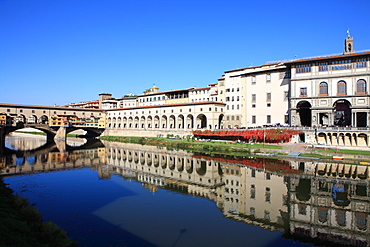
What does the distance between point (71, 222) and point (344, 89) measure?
43.3m

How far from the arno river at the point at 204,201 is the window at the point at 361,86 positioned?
16533mm

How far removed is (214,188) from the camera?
24219mm

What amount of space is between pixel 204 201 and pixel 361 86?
35035 mm

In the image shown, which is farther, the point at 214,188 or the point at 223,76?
the point at 223,76

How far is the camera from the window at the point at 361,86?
41.5m

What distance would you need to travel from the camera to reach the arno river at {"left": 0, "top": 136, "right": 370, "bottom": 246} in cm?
1388

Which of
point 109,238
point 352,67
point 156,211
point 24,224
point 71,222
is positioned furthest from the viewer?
point 352,67

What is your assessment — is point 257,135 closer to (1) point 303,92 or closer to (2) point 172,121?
(1) point 303,92

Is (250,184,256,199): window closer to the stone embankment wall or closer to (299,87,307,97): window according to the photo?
(299,87,307,97): window

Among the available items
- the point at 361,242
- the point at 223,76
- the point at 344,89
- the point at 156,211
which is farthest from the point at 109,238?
the point at 223,76

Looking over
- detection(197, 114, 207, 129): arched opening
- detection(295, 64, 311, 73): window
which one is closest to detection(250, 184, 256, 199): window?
detection(295, 64, 311, 73): window

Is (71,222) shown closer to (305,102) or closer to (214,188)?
(214,188)

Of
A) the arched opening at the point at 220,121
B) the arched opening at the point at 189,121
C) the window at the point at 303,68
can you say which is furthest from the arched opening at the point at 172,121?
the window at the point at 303,68

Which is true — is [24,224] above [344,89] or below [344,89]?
below
